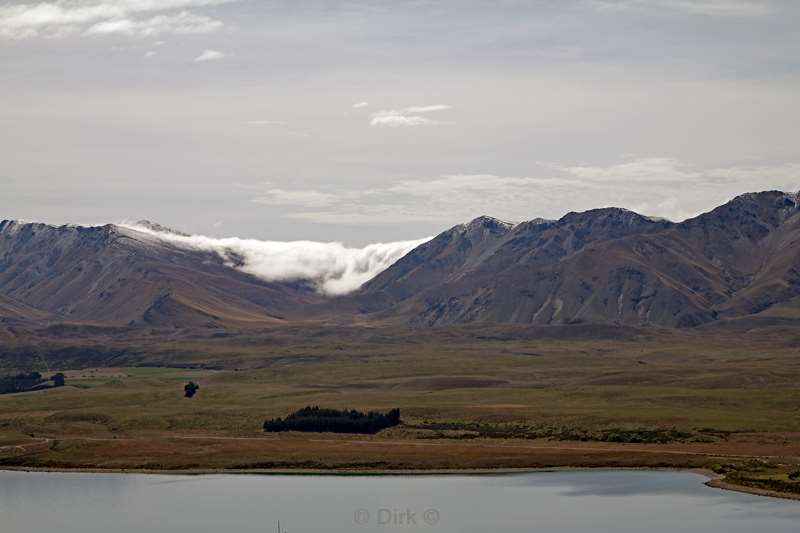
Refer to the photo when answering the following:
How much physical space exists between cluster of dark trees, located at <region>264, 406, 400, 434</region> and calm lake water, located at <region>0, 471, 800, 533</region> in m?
38.2

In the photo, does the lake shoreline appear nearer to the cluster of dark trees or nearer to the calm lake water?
the calm lake water

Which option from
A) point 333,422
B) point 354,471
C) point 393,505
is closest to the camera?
point 393,505

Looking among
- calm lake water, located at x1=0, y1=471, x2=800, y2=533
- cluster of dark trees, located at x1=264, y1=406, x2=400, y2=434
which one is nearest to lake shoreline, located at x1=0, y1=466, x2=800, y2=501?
calm lake water, located at x1=0, y1=471, x2=800, y2=533

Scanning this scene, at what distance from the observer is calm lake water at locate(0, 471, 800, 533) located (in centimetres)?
11369

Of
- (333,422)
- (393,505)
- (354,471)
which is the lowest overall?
(393,505)

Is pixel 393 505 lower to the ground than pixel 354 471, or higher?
lower

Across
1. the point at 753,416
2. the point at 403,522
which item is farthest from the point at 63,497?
the point at 753,416

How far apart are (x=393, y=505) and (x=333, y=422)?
2601 inches

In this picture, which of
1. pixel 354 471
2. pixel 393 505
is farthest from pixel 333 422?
pixel 393 505

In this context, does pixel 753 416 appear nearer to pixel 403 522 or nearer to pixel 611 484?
pixel 611 484

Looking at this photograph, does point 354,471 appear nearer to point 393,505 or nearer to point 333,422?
point 393,505

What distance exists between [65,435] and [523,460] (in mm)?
74155

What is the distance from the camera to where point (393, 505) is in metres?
126

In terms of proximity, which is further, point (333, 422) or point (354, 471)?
point (333, 422)
